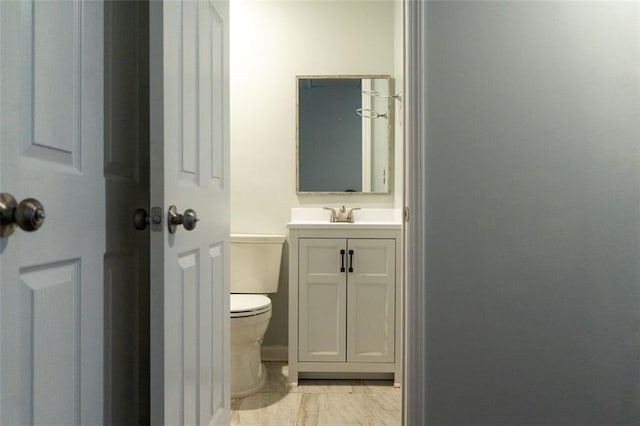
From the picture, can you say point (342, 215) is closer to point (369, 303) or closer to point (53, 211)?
point (369, 303)

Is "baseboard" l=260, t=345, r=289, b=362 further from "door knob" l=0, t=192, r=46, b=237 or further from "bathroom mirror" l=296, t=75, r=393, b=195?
"door knob" l=0, t=192, r=46, b=237

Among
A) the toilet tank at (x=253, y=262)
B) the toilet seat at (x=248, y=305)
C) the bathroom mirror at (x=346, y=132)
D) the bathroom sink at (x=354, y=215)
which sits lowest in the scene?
the toilet seat at (x=248, y=305)

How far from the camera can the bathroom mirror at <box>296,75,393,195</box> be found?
9.53 ft

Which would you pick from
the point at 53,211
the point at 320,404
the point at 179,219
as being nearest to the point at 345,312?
the point at 320,404

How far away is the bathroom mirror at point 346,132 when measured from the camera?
2906mm

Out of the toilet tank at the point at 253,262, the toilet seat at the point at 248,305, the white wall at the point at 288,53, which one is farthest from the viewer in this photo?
the white wall at the point at 288,53

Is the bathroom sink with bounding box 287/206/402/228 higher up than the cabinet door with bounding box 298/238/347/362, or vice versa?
the bathroom sink with bounding box 287/206/402/228

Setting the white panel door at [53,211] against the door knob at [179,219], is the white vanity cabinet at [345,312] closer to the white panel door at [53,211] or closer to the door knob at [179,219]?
the door knob at [179,219]

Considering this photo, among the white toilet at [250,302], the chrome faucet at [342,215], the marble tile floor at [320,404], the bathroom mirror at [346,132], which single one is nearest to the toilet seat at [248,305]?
the white toilet at [250,302]

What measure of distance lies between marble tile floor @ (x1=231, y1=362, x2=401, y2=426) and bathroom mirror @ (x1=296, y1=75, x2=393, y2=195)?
1164 millimetres

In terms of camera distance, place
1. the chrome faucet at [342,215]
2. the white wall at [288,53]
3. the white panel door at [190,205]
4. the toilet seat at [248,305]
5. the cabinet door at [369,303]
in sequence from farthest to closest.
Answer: the white wall at [288,53], the chrome faucet at [342,215], the cabinet door at [369,303], the toilet seat at [248,305], the white panel door at [190,205]

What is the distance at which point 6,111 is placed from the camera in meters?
0.71

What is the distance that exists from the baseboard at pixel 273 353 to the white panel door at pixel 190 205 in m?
1.29

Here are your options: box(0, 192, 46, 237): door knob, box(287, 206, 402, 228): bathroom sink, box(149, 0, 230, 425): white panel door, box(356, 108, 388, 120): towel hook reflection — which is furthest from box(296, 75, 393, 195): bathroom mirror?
box(0, 192, 46, 237): door knob
